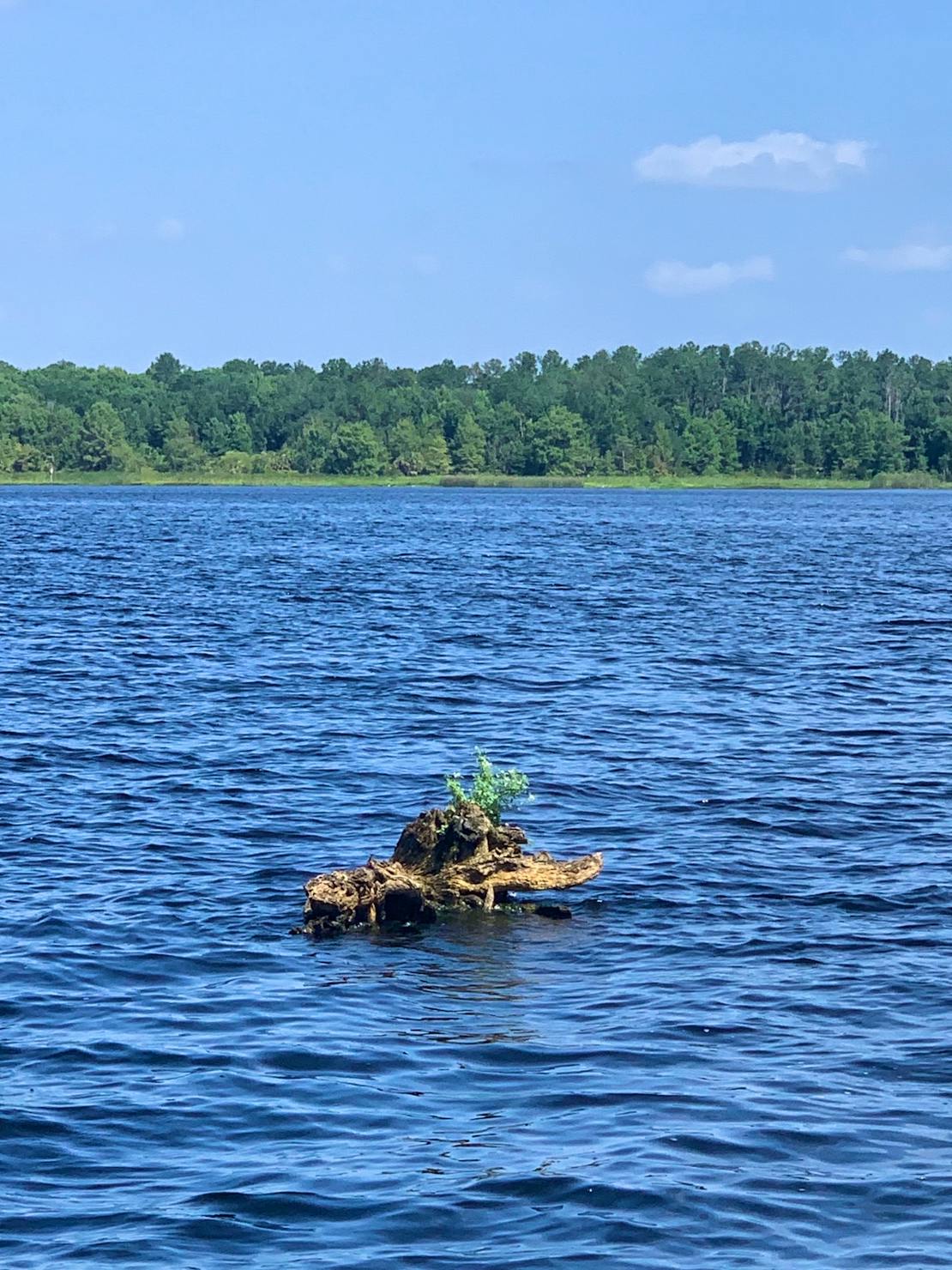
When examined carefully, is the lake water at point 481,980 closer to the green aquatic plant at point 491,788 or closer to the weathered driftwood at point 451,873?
the weathered driftwood at point 451,873

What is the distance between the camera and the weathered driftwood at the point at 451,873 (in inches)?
831

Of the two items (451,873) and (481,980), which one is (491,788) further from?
(481,980)

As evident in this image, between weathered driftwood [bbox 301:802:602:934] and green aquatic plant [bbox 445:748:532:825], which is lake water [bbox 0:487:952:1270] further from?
green aquatic plant [bbox 445:748:532:825]

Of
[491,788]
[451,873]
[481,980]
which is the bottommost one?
[481,980]

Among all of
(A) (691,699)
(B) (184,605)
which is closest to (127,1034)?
(A) (691,699)

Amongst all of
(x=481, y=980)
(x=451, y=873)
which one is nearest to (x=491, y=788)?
(x=451, y=873)

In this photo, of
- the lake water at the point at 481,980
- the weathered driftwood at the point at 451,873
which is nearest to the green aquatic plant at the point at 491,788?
the weathered driftwood at the point at 451,873

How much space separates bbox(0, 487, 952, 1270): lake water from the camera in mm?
13469

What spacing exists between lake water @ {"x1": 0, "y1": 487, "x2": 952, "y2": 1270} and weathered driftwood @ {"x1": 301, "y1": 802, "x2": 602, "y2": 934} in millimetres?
430

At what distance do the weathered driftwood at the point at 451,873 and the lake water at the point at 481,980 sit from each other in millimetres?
430

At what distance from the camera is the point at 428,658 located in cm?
4856

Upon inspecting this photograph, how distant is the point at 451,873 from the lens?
71.7ft

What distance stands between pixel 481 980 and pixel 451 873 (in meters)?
3.00

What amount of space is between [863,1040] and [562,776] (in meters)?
13.9
